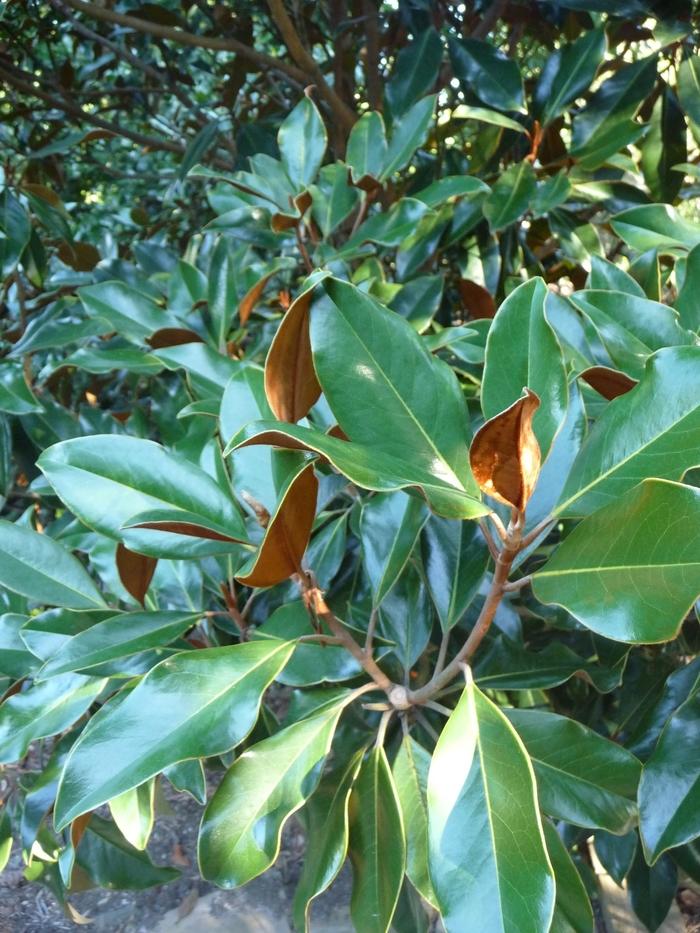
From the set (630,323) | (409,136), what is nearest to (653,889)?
(630,323)

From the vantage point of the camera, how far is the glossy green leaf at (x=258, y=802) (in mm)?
584

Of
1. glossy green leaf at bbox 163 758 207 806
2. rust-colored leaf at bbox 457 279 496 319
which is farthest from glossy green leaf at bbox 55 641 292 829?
rust-colored leaf at bbox 457 279 496 319

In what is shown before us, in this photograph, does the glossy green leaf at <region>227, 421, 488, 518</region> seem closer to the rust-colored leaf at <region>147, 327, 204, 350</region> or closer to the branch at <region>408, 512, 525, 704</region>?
the branch at <region>408, 512, 525, 704</region>

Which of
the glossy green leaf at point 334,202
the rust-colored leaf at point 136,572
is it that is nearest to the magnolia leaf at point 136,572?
the rust-colored leaf at point 136,572

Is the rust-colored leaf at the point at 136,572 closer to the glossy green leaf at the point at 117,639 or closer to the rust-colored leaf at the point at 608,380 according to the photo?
the glossy green leaf at the point at 117,639

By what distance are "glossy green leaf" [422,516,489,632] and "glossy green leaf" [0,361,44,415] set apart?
53 cm

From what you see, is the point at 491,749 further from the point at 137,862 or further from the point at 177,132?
the point at 177,132

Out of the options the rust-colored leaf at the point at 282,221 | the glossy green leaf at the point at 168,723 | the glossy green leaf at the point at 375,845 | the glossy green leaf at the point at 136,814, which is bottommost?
the glossy green leaf at the point at 136,814

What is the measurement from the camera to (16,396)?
0.98m

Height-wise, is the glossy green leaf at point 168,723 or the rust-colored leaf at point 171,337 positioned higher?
the rust-colored leaf at point 171,337

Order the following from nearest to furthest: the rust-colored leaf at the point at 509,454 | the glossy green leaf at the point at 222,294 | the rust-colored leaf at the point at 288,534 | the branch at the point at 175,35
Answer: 1. the rust-colored leaf at the point at 509,454
2. the rust-colored leaf at the point at 288,534
3. the glossy green leaf at the point at 222,294
4. the branch at the point at 175,35

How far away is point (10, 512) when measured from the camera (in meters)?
1.35

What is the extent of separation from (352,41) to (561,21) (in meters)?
0.51

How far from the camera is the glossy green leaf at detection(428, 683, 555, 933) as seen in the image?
450 mm
